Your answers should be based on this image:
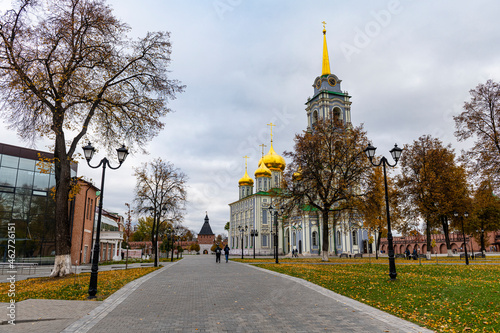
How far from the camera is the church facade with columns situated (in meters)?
52.8

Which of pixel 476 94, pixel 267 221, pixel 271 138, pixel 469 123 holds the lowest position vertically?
pixel 267 221

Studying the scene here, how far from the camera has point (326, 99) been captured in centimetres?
6128

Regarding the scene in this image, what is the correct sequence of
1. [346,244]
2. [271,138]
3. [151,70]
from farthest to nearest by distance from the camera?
[271,138] < [346,244] < [151,70]

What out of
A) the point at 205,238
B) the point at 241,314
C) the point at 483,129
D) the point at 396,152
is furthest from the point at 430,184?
the point at 205,238

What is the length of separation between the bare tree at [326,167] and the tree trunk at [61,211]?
1853 centimetres

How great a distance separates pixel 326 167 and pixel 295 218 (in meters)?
24.4

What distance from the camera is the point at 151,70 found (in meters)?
18.2

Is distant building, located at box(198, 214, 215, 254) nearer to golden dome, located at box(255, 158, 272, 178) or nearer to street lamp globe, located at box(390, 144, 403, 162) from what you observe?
golden dome, located at box(255, 158, 272, 178)

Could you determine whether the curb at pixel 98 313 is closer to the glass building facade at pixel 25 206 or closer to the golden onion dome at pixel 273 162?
the glass building facade at pixel 25 206

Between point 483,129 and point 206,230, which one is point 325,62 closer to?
point 483,129

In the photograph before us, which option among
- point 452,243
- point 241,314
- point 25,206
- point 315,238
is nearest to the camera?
point 241,314

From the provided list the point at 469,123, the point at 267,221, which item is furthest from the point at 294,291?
the point at 267,221

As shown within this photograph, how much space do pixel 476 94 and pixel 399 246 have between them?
6309 centimetres

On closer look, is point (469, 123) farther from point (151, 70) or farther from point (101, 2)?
point (101, 2)
